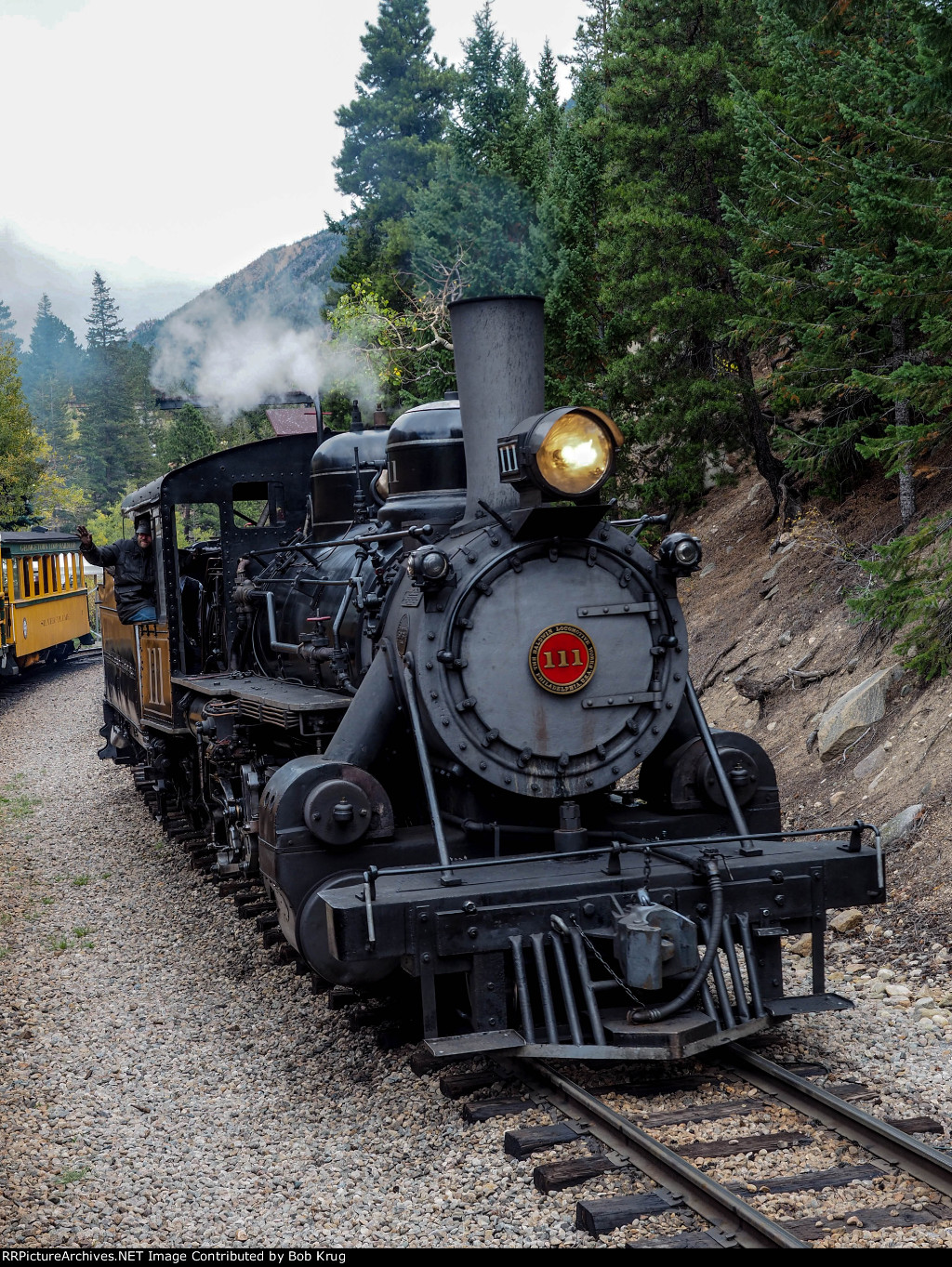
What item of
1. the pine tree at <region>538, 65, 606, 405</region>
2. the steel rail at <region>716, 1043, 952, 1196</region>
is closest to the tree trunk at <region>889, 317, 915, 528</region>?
the pine tree at <region>538, 65, 606, 405</region>

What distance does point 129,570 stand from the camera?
10453 mm

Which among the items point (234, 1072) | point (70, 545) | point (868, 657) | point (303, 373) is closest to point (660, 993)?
point (234, 1072)

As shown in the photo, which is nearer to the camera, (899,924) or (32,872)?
(899,924)

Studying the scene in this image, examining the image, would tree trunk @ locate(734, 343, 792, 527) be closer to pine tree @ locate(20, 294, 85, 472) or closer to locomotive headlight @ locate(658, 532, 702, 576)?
locomotive headlight @ locate(658, 532, 702, 576)

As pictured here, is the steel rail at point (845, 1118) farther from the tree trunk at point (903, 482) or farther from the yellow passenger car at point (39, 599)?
the yellow passenger car at point (39, 599)

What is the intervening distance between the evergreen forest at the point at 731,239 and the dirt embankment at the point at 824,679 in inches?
23.0

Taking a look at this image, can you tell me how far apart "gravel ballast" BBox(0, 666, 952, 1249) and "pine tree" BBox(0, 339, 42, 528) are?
2683cm

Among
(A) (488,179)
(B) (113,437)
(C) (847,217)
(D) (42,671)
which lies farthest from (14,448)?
(B) (113,437)

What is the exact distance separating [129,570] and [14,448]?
25.2 metres

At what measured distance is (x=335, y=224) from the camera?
41.1m

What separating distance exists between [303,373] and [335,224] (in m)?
27.8

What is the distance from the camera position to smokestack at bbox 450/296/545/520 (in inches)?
221

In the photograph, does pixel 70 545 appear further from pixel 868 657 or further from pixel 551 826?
pixel 551 826
